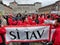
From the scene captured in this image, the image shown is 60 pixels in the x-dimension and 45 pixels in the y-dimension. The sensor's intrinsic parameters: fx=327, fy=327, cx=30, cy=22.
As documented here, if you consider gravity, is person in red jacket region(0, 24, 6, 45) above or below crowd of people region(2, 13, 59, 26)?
above

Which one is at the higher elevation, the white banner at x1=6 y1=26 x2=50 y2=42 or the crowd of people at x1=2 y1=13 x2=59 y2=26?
the white banner at x1=6 y1=26 x2=50 y2=42

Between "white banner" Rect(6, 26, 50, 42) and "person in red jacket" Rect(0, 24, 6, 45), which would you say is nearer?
"person in red jacket" Rect(0, 24, 6, 45)

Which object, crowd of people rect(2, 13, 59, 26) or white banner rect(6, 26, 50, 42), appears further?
crowd of people rect(2, 13, 59, 26)

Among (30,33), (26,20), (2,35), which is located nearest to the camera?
(2,35)

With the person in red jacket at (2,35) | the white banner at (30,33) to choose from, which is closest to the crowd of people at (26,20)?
the white banner at (30,33)

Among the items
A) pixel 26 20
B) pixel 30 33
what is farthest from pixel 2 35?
pixel 26 20

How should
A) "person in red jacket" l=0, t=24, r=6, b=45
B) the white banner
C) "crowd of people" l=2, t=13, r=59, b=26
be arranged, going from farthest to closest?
"crowd of people" l=2, t=13, r=59, b=26 < the white banner < "person in red jacket" l=0, t=24, r=6, b=45

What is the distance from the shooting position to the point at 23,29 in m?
11.2

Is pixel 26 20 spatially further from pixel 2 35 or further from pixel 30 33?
pixel 2 35

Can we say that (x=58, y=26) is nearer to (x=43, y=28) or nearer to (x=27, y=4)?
(x=43, y=28)

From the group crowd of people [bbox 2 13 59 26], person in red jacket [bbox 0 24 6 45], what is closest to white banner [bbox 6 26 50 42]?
person in red jacket [bbox 0 24 6 45]

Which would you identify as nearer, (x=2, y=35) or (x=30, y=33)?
(x=2, y=35)

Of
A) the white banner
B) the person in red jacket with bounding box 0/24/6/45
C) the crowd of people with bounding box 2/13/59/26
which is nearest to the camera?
the person in red jacket with bounding box 0/24/6/45

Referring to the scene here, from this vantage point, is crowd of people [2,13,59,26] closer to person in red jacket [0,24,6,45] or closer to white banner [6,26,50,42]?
white banner [6,26,50,42]
